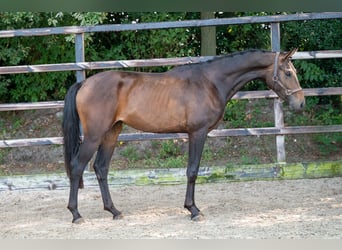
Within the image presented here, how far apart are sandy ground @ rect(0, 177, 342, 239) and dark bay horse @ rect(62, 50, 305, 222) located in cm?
29

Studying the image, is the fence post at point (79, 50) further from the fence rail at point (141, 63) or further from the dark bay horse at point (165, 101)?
the dark bay horse at point (165, 101)

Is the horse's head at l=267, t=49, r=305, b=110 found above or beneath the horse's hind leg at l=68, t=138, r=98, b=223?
above

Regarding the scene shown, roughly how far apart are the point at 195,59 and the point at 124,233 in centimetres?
284

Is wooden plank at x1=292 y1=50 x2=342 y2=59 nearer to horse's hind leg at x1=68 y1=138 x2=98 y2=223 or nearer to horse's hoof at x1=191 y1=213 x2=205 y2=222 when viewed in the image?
horse's hoof at x1=191 y1=213 x2=205 y2=222

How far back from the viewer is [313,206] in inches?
180

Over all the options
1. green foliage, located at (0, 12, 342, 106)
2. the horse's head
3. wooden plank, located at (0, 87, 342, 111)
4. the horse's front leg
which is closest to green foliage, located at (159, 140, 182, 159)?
green foliage, located at (0, 12, 342, 106)

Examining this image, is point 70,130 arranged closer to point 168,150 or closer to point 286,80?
point 286,80

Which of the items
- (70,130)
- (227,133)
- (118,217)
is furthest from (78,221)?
(227,133)

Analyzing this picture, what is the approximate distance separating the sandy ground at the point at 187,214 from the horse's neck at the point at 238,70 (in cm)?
124

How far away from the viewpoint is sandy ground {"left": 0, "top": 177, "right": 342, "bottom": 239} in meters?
3.66

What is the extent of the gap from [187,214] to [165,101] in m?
1.17

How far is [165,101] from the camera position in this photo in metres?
4.46

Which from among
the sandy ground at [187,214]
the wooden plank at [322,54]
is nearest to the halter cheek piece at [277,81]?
the sandy ground at [187,214]

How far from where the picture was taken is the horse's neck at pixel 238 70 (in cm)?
448
